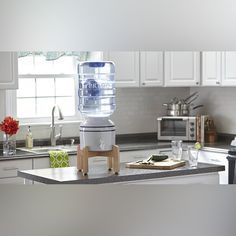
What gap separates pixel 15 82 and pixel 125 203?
5.58 meters

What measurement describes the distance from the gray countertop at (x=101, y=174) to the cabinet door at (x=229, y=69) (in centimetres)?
182

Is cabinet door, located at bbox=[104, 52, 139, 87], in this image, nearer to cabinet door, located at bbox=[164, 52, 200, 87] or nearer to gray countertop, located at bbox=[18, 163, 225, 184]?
cabinet door, located at bbox=[164, 52, 200, 87]

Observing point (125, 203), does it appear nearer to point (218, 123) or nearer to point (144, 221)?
point (144, 221)

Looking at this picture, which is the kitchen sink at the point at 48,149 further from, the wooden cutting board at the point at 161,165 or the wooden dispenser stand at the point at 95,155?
the wooden dispenser stand at the point at 95,155

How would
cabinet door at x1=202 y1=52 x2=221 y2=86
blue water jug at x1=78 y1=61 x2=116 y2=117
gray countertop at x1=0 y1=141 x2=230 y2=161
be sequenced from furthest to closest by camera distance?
cabinet door at x1=202 y1=52 x2=221 y2=86, gray countertop at x1=0 y1=141 x2=230 y2=161, blue water jug at x1=78 y1=61 x2=116 y2=117

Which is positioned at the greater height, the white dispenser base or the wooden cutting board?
the white dispenser base

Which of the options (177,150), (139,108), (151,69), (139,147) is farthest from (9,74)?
(177,150)

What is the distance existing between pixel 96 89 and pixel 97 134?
698mm

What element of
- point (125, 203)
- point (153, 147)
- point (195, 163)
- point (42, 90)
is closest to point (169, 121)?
point (153, 147)

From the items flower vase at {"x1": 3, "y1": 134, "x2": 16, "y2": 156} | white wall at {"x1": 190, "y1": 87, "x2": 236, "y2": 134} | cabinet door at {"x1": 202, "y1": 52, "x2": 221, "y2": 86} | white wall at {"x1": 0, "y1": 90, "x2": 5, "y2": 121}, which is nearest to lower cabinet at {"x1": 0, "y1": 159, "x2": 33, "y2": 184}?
flower vase at {"x1": 3, "y1": 134, "x2": 16, "y2": 156}

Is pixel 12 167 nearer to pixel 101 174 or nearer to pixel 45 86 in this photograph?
pixel 45 86

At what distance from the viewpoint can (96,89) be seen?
484 cm

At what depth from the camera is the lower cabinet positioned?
212 inches

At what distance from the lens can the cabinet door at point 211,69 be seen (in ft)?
20.9
